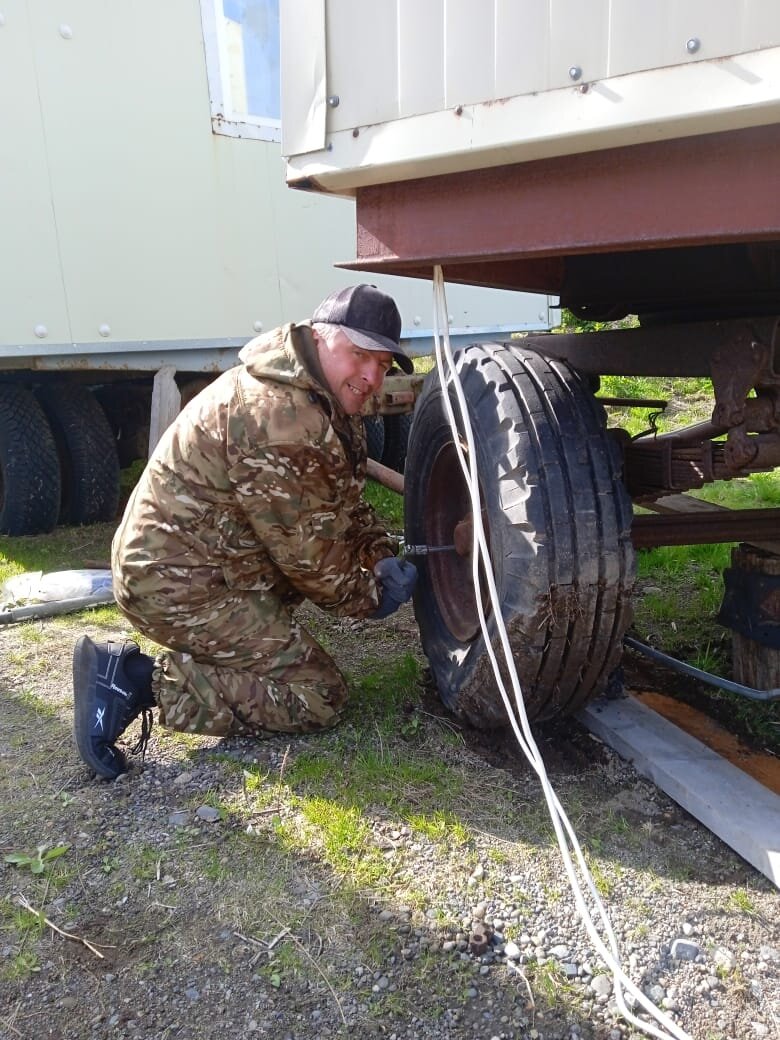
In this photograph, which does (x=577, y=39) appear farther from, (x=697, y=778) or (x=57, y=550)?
(x=57, y=550)

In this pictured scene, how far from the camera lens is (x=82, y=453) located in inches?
237

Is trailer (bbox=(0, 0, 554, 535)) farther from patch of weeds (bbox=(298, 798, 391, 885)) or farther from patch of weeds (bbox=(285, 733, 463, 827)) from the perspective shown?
patch of weeds (bbox=(298, 798, 391, 885))

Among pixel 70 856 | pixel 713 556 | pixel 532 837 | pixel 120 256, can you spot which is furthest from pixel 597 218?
pixel 120 256

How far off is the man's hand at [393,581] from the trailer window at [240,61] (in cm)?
344

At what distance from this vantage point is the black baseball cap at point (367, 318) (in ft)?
8.73

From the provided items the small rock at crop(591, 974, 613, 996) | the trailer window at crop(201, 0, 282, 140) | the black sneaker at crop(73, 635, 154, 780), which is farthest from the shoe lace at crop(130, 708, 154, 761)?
the trailer window at crop(201, 0, 282, 140)

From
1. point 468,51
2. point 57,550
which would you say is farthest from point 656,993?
point 57,550

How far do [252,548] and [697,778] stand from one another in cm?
157

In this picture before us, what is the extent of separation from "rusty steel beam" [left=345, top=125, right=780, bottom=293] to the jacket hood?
1.44 feet

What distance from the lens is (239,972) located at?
1959mm

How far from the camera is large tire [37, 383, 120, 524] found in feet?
19.7

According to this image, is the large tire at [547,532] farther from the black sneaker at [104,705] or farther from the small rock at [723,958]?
the black sneaker at [104,705]

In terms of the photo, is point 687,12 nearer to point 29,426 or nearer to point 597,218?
point 597,218

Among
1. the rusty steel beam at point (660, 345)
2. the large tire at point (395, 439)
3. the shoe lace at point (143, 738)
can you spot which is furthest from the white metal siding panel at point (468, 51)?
the large tire at point (395, 439)
